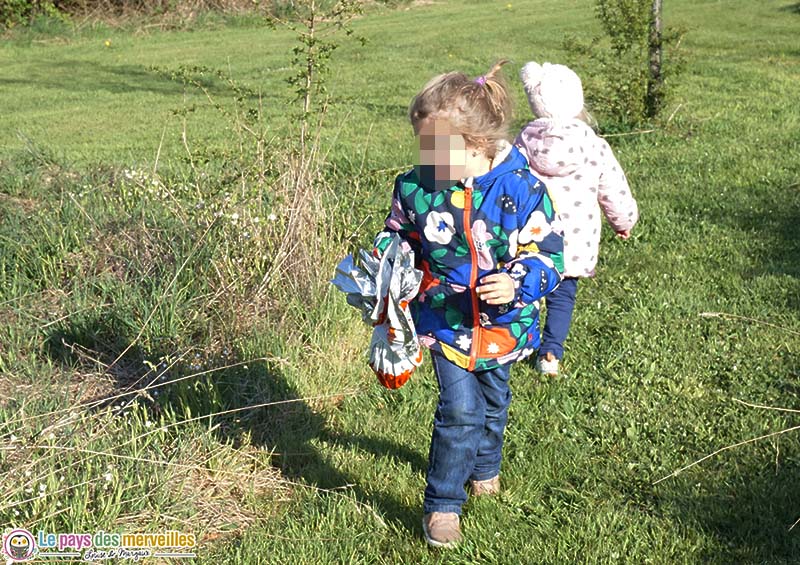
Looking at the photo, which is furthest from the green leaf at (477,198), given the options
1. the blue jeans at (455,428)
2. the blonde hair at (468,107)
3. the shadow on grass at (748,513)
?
Answer: the shadow on grass at (748,513)

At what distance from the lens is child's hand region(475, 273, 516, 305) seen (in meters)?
2.75

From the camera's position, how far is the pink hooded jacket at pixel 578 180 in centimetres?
445

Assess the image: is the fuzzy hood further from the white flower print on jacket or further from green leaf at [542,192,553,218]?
the white flower print on jacket

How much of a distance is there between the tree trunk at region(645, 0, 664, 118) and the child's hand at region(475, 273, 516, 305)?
7368 millimetres

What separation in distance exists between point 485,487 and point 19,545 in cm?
160

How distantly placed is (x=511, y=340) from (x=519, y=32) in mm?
17380

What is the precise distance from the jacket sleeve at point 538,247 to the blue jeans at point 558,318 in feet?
5.48

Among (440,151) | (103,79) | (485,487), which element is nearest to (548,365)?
(485,487)

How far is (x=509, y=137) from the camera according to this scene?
3.04 meters

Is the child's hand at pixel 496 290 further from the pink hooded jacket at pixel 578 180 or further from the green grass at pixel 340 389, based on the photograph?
the pink hooded jacket at pixel 578 180

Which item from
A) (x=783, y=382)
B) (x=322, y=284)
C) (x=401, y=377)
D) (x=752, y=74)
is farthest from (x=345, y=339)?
(x=752, y=74)

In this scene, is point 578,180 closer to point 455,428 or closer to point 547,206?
point 547,206

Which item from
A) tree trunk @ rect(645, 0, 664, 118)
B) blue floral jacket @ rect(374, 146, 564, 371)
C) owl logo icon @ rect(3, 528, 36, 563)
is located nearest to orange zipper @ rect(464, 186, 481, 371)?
blue floral jacket @ rect(374, 146, 564, 371)

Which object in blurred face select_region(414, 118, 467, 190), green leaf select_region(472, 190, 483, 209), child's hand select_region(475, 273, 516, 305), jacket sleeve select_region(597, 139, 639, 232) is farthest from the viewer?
jacket sleeve select_region(597, 139, 639, 232)
